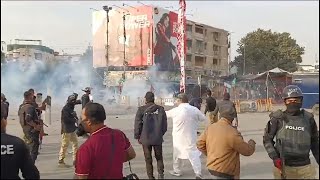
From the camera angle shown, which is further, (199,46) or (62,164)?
(199,46)

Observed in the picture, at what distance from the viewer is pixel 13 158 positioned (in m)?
3.23

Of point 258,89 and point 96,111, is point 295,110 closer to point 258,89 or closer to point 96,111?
point 96,111

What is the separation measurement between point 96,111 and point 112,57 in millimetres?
59246

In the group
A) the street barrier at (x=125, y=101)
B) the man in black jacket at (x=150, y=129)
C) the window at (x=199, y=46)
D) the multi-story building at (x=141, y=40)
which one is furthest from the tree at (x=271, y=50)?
the man in black jacket at (x=150, y=129)

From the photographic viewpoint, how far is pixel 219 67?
76.1 m

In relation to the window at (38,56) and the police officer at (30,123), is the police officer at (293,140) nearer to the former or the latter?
the police officer at (30,123)

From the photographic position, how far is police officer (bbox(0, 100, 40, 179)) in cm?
320

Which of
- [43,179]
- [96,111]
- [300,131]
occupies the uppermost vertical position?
[96,111]

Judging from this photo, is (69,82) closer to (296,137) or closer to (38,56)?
(38,56)

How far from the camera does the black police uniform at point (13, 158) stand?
3194mm

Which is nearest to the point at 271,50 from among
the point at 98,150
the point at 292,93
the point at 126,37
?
the point at 126,37

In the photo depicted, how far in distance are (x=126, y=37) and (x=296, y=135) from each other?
58477 mm

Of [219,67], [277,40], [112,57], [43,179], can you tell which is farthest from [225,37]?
[43,179]

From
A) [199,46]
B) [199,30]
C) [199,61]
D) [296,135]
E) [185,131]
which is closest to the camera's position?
[296,135]
